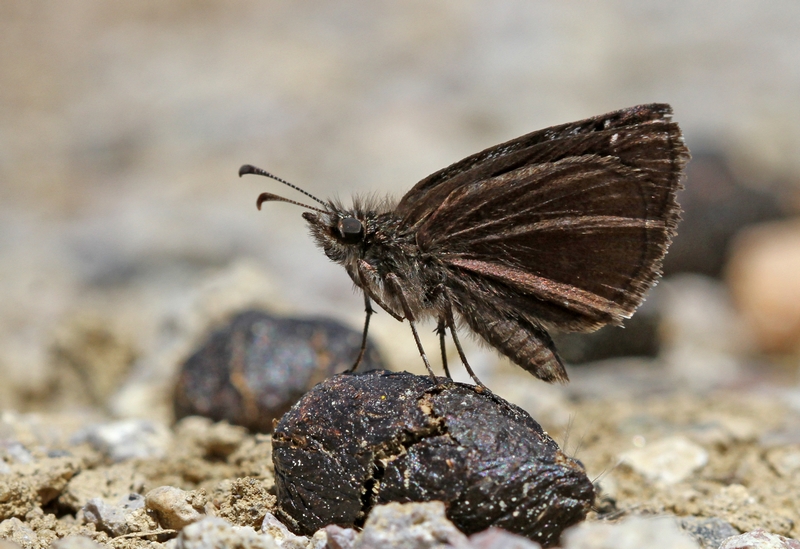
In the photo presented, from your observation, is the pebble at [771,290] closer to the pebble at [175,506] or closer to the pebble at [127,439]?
the pebble at [127,439]

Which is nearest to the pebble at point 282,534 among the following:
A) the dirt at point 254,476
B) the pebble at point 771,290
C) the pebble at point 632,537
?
the dirt at point 254,476

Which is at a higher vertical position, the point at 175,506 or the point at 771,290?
the point at 771,290

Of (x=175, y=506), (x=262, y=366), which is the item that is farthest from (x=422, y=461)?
(x=262, y=366)

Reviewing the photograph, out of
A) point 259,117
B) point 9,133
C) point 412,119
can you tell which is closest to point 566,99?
point 412,119

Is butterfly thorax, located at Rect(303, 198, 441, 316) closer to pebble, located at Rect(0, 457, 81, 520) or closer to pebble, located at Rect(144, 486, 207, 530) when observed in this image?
pebble, located at Rect(144, 486, 207, 530)

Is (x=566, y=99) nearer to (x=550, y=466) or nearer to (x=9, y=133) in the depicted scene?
(x=9, y=133)

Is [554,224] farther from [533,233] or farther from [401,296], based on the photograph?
[401,296]
